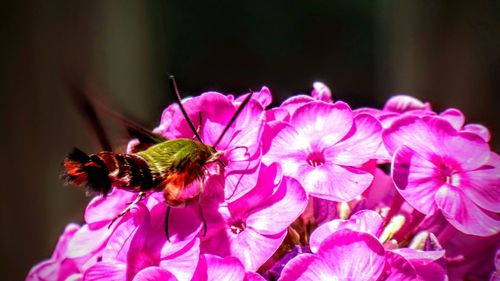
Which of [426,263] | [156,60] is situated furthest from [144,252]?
[156,60]

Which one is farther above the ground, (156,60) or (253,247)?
(253,247)

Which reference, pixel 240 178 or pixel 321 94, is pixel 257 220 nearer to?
pixel 240 178

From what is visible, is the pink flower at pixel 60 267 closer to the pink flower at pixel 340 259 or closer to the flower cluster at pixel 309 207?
the flower cluster at pixel 309 207

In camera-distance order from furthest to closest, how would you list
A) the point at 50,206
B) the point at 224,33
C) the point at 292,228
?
1. the point at 50,206
2. the point at 224,33
3. the point at 292,228

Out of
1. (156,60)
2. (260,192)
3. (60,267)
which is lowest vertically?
(156,60)

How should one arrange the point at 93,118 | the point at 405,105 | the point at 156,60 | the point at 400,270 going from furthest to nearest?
the point at 156,60, the point at 405,105, the point at 93,118, the point at 400,270

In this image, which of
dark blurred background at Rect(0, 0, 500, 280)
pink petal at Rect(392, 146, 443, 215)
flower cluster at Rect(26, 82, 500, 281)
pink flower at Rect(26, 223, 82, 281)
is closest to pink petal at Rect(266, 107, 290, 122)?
flower cluster at Rect(26, 82, 500, 281)

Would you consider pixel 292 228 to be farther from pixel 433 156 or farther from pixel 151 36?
pixel 151 36

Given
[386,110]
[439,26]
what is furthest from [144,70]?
[386,110]
